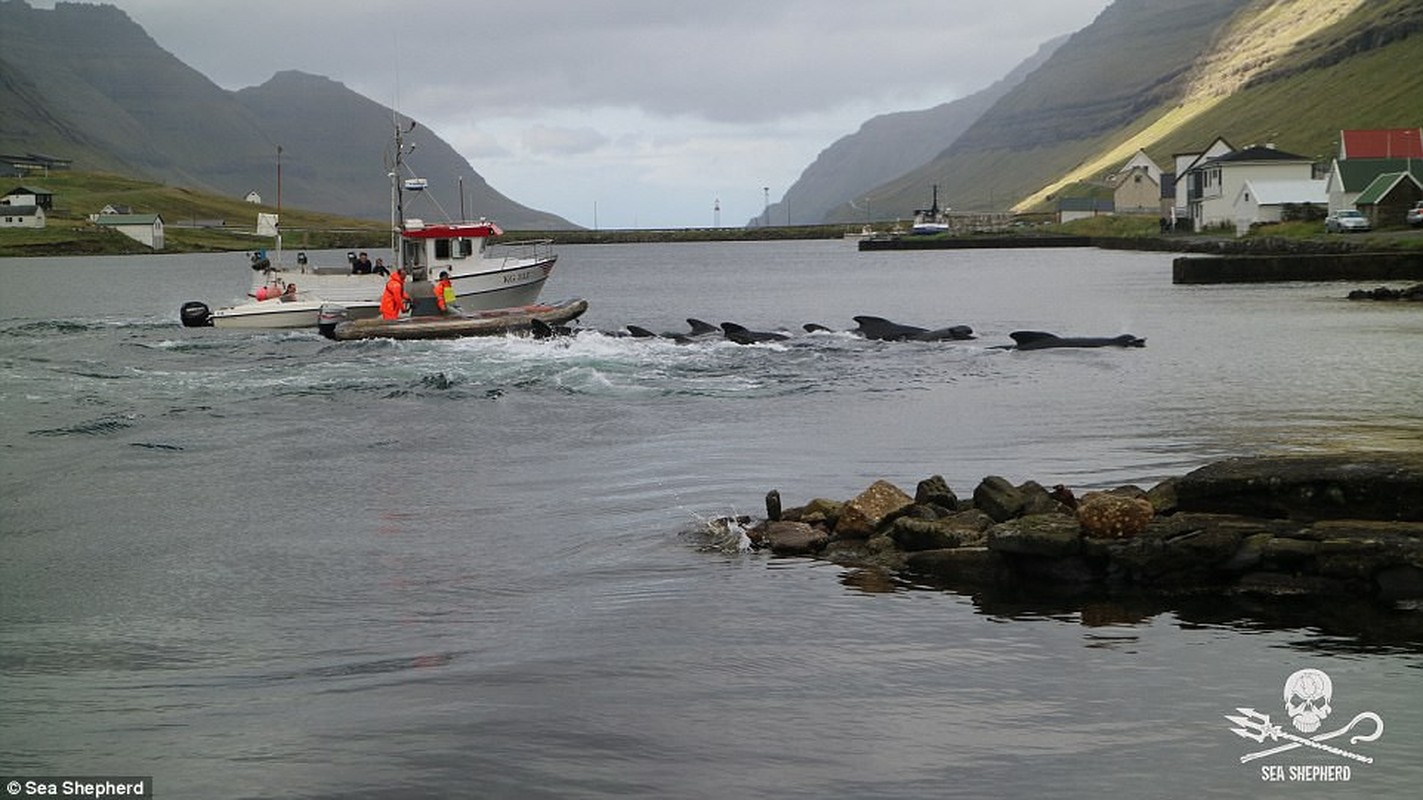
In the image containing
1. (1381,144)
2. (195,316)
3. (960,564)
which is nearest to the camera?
(960,564)

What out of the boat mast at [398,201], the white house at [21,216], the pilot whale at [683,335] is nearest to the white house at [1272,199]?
the pilot whale at [683,335]

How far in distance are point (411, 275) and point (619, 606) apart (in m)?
39.6

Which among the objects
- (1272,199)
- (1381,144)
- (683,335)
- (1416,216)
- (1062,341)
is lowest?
(1062,341)

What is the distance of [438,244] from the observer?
51844mm

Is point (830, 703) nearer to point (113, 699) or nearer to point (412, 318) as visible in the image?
point (113, 699)

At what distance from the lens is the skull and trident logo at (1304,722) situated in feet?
31.9

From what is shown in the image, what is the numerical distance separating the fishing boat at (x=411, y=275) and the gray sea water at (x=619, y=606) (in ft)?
49.2

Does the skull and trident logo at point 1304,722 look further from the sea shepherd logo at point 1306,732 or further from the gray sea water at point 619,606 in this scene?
the gray sea water at point 619,606

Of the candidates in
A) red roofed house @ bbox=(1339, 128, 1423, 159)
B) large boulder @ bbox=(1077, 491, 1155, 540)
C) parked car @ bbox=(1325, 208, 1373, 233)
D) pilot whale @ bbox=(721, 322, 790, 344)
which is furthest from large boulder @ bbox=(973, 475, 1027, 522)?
red roofed house @ bbox=(1339, 128, 1423, 159)

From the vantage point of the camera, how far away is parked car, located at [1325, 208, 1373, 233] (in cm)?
9031

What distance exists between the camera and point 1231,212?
12219 cm

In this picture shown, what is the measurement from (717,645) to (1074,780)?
3861mm

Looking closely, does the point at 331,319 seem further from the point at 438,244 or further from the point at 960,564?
the point at 960,564

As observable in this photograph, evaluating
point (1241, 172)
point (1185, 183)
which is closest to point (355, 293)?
point (1241, 172)
